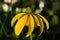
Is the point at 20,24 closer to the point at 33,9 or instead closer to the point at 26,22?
the point at 26,22

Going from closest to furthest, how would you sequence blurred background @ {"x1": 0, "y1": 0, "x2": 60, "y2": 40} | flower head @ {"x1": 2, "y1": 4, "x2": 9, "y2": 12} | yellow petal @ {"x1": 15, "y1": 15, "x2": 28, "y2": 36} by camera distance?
yellow petal @ {"x1": 15, "y1": 15, "x2": 28, "y2": 36} < blurred background @ {"x1": 0, "y1": 0, "x2": 60, "y2": 40} < flower head @ {"x1": 2, "y1": 4, "x2": 9, "y2": 12}

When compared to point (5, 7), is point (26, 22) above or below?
above

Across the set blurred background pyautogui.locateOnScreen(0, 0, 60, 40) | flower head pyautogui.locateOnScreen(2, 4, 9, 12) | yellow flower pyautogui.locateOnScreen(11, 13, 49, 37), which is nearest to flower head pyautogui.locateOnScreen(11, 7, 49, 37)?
yellow flower pyautogui.locateOnScreen(11, 13, 49, 37)

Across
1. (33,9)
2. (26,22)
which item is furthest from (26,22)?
(33,9)

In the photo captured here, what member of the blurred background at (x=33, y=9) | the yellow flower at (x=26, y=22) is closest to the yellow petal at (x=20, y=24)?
the yellow flower at (x=26, y=22)

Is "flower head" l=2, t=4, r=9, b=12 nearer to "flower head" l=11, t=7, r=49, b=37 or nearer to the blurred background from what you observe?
the blurred background

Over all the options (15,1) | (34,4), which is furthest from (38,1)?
(15,1)

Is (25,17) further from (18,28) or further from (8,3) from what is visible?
(8,3)

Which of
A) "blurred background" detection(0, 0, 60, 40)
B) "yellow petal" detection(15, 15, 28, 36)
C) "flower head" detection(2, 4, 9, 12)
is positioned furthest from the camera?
"flower head" detection(2, 4, 9, 12)

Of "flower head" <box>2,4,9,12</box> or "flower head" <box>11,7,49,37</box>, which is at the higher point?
"flower head" <box>11,7,49,37</box>
